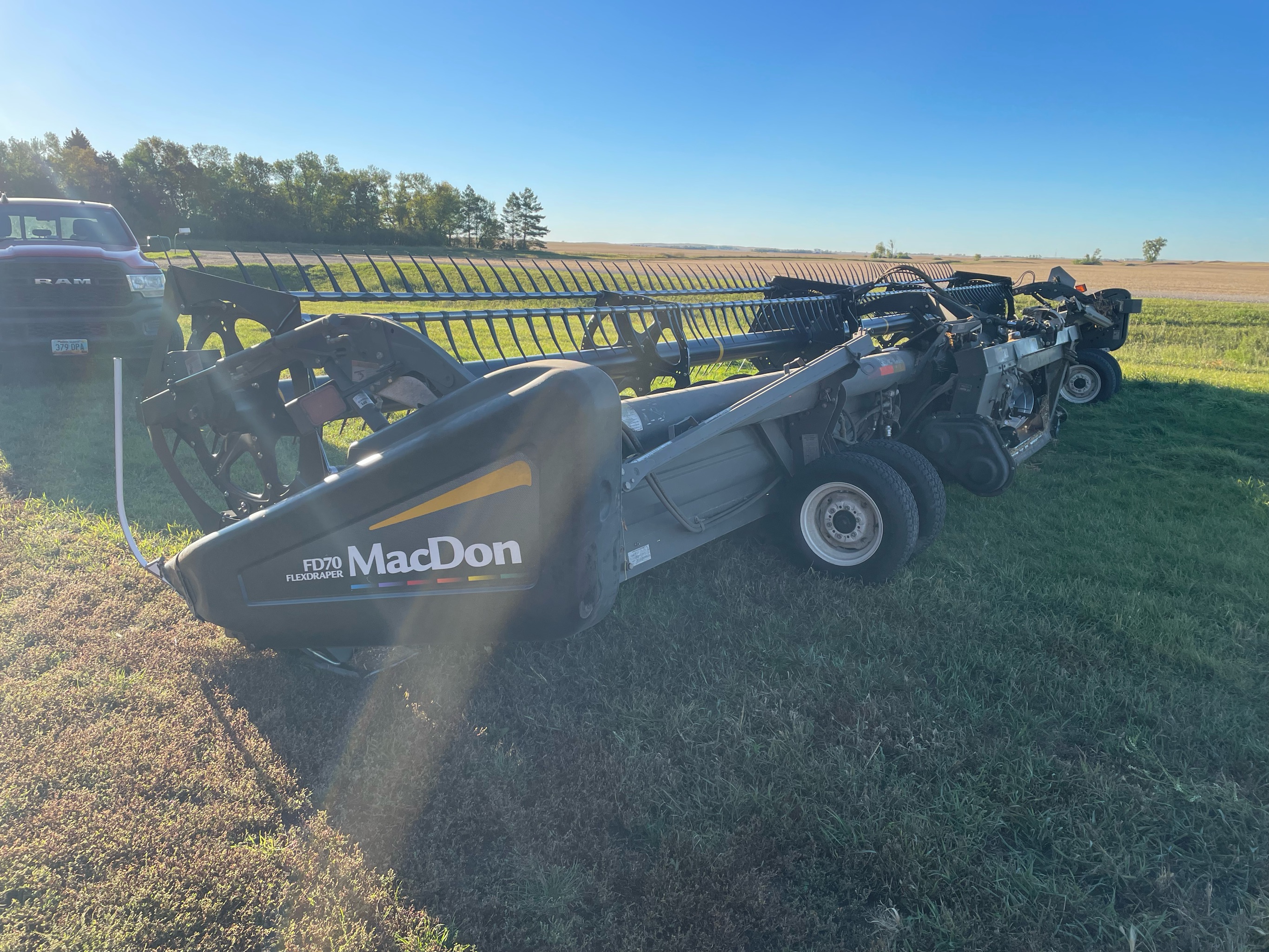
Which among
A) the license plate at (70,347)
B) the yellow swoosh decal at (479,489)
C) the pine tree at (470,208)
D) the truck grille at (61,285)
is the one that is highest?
the pine tree at (470,208)

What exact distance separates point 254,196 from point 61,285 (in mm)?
13647

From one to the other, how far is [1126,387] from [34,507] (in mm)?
12082

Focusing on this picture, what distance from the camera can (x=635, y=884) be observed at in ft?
6.98

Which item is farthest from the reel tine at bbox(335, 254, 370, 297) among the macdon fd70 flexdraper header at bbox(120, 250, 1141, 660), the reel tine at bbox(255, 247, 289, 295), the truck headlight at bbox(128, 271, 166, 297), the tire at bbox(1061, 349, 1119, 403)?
the tire at bbox(1061, 349, 1119, 403)

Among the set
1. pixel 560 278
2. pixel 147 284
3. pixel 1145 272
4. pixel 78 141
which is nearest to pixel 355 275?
pixel 560 278

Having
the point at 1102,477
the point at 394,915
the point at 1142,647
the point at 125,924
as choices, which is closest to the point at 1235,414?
the point at 1102,477

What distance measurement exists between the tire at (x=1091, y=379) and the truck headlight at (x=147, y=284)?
11131 millimetres

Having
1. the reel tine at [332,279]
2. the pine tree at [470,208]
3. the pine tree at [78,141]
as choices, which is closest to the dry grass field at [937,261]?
the reel tine at [332,279]

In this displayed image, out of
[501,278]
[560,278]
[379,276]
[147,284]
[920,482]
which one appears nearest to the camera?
[379,276]

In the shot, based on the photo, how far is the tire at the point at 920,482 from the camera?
3.95 m

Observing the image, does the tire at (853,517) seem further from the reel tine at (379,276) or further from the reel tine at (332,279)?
the reel tine at (332,279)

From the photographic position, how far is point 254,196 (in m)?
19.8

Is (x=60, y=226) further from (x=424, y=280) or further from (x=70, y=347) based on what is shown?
(x=424, y=280)

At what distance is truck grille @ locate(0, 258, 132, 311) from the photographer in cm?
778
